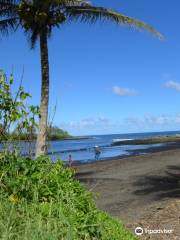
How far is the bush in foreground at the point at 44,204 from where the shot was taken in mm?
3990

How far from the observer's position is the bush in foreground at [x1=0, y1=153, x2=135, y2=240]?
3990 mm

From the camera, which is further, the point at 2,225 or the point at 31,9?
the point at 31,9

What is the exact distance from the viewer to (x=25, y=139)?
622 centimetres

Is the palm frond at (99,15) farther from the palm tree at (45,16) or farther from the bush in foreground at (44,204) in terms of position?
the bush in foreground at (44,204)

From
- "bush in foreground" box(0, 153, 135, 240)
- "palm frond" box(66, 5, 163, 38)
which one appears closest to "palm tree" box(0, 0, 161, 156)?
"palm frond" box(66, 5, 163, 38)

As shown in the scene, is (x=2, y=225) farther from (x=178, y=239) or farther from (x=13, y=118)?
(x=178, y=239)

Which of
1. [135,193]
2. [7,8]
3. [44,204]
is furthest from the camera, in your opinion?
[7,8]

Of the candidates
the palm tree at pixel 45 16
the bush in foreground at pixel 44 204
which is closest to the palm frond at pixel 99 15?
the palm tree at pixel 45 16

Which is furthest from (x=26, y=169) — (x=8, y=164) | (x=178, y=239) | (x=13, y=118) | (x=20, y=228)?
(x=178, y=239)

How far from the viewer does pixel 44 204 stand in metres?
5.08

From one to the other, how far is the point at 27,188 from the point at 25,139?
1.09 meters

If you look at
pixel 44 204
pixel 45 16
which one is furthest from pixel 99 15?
pixel 44 204

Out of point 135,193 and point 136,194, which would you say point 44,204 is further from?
point 135,193

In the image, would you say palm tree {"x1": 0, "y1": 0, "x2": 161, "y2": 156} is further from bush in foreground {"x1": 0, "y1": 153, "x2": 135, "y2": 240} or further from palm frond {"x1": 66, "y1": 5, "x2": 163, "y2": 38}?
bush in foreground {"x1": 0, "y1": 153, "x2": 135, "y2": 240}
